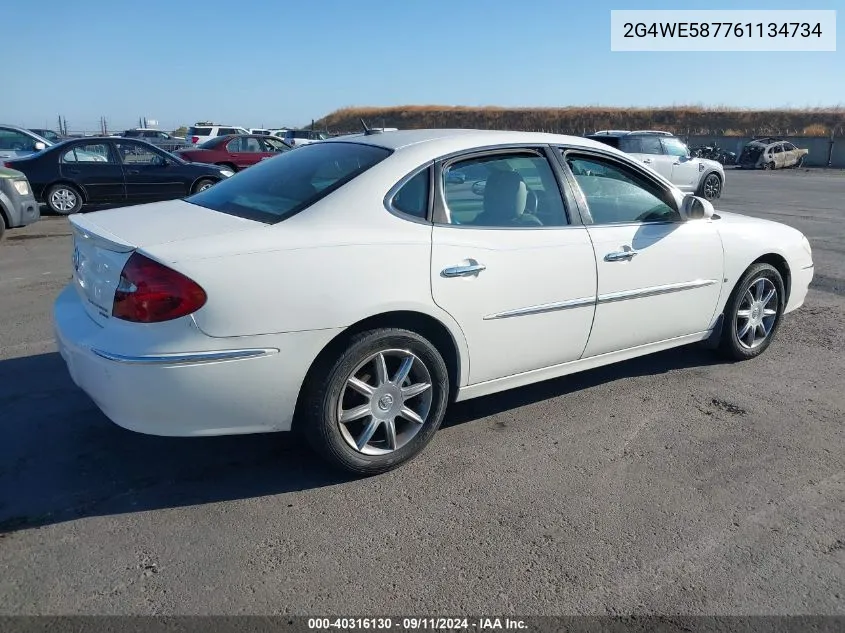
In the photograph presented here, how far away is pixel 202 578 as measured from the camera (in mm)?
2637

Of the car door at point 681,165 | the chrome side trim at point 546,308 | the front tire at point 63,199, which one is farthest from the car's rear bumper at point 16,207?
the car door at point 681,165

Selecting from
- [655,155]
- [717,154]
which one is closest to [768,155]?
[717,154]

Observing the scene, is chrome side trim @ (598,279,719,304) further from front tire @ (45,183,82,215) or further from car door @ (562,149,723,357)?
front tire @ (45,183,82,215)

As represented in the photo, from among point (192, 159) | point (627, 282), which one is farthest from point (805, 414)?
point (192, 159)

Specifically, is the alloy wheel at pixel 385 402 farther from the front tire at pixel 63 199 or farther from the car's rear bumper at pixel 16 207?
the front tire at pixel 63 199

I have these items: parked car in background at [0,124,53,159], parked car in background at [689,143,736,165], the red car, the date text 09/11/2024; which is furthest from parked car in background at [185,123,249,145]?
the date text 09/11/2024

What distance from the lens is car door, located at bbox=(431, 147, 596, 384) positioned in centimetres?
348

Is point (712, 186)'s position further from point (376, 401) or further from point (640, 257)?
point (376, 401)

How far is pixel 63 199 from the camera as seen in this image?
40.9 ft

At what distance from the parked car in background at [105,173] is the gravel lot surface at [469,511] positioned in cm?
889

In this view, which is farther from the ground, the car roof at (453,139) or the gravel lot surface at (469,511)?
the car roof at (453,139)

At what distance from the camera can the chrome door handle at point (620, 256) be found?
4.01 metres

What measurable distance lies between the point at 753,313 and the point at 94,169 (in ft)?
37.3

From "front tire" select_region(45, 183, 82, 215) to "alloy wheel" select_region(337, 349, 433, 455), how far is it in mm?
11054
